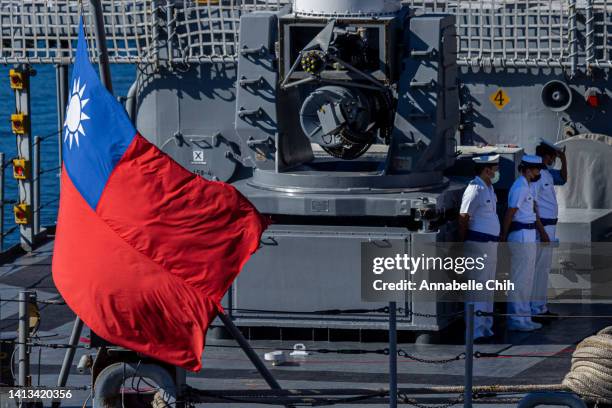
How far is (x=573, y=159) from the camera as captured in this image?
17.7m

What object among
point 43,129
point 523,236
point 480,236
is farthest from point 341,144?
point 43,129

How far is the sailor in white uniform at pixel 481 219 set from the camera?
13.6 m

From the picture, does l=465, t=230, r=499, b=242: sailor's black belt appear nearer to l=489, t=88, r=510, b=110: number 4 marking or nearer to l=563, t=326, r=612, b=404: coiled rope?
l=563, t=326, r=612, b=404: coiled rope

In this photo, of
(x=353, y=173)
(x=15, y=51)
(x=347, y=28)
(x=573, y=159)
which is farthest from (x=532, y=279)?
(x=15, y=51)

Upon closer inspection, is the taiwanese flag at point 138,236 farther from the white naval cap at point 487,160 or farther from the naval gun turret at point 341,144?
the white naval cap at point 487,160

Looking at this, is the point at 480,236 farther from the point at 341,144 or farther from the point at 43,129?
the point at 43,129

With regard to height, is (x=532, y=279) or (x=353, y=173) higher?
(x=353, y=173)

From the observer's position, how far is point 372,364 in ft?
42.7

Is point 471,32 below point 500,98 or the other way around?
the other way around

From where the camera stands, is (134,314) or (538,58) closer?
(134,314)

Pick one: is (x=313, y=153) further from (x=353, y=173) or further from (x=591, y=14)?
(x=591, y=14)

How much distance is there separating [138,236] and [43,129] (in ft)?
120

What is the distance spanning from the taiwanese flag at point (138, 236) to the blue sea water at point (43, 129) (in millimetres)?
20223

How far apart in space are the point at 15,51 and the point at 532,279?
7577mm
